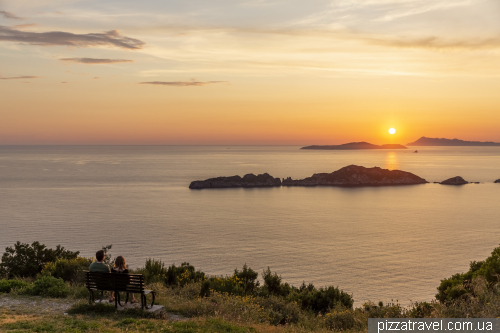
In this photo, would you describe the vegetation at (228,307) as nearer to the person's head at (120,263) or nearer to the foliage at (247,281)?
the foliage at (247,281)

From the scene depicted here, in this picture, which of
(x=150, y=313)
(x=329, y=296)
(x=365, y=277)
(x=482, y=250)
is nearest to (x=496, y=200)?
(x=482, y=250)

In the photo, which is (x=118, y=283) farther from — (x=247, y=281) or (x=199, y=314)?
(x=247, y=281)

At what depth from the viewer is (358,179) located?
160750 millimetres

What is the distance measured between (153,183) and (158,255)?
9895 centimetres

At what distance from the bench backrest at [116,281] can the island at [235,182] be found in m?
126

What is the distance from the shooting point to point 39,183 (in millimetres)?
141625

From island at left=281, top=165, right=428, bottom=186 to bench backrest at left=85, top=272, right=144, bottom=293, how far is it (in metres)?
141

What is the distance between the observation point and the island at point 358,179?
Result: 156 meters

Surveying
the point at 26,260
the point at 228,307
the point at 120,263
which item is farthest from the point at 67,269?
the point at 228,307

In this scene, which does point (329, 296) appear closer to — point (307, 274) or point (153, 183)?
point (307, 274)

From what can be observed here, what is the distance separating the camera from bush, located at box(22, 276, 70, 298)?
14445 mm

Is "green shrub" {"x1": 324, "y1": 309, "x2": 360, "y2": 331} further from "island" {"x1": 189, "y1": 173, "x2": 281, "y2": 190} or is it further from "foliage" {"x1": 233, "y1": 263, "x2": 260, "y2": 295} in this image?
"island" {"x1": 189, "y1": 173, "x2": 281, "y2": 190}

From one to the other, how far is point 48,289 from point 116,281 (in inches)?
159

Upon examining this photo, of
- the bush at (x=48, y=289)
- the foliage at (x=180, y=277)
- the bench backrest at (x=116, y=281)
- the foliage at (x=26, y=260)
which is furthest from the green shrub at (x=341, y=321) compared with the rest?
the foliage at (x=26, y=260)
